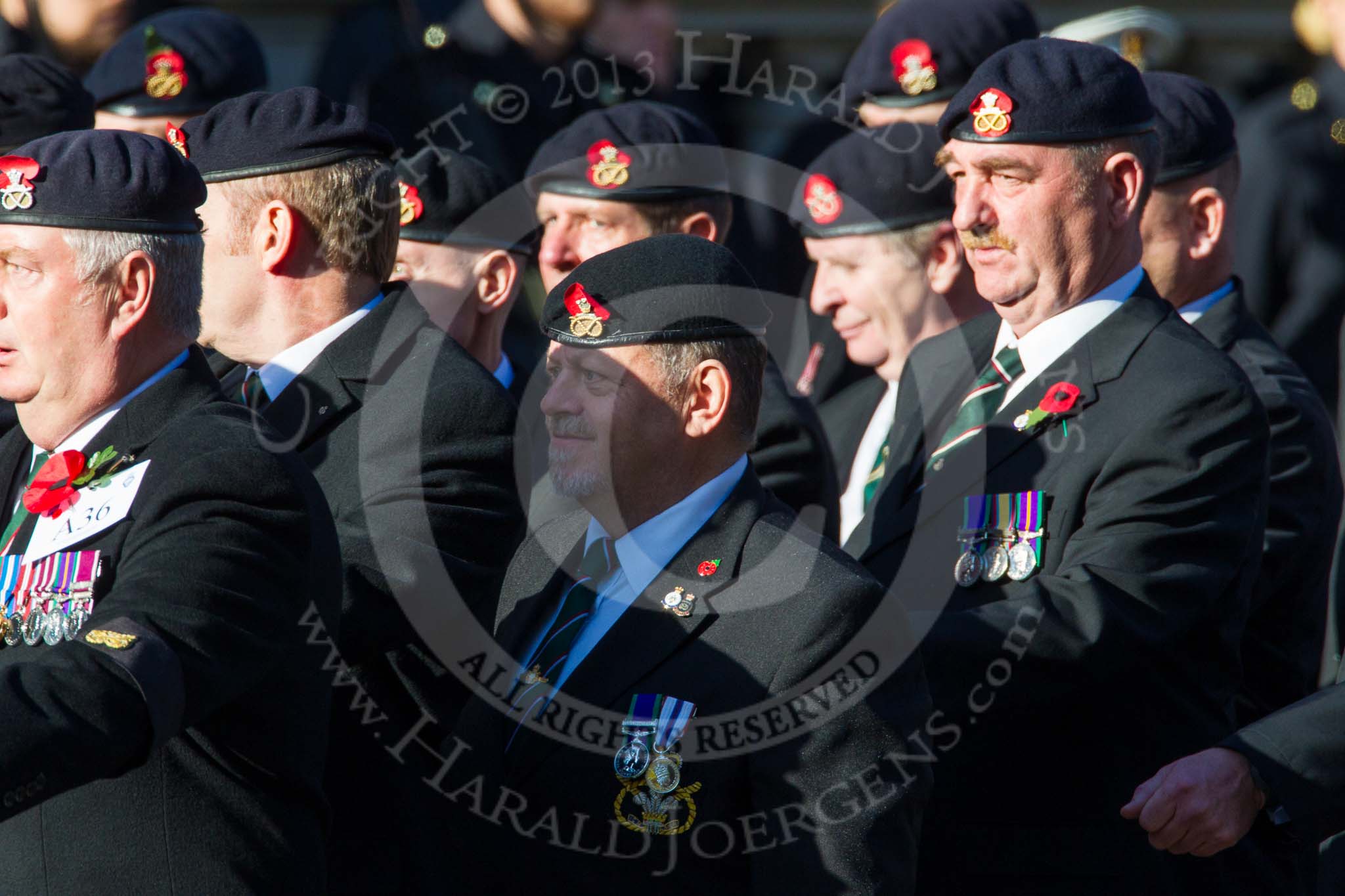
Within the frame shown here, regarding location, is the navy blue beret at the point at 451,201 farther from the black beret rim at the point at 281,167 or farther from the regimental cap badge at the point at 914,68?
the regimental cap badge at the point at 914,68

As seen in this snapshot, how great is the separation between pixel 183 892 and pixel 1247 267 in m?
5.04

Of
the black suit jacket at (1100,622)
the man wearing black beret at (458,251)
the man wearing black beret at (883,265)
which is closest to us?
the black suit jacket at (1100,622)

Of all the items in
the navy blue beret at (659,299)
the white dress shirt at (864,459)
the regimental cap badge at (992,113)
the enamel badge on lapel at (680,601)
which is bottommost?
the white dress shirt at (864,459)

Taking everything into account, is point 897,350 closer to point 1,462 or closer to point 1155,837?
point 1155,837

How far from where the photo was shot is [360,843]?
13.0 ft

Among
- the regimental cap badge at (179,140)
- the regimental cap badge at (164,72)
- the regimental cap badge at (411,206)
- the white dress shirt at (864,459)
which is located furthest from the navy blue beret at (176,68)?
the white dress shirt at (864,459)

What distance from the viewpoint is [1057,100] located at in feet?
12.7

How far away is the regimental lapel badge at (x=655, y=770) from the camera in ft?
9.87

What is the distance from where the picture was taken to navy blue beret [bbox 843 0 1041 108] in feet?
19.0

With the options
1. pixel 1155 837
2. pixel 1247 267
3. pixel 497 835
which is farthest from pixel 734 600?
pixel 1247 267

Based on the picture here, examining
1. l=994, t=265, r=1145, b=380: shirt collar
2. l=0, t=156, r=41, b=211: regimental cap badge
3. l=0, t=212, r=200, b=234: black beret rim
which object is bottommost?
l=994, t=265, r=1145, b=380: shirt collar

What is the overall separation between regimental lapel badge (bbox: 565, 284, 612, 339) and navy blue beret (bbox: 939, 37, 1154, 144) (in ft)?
3.44

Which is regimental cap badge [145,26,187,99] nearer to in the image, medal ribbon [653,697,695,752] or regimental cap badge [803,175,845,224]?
regimental cap badge [803,175,845,224]

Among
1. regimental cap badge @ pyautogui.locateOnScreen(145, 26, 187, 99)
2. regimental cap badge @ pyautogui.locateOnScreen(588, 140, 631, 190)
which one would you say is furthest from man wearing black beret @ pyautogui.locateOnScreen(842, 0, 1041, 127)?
regimental cap badge @ pyautogui.locateOnScreen(145, 26, 187, 99)
